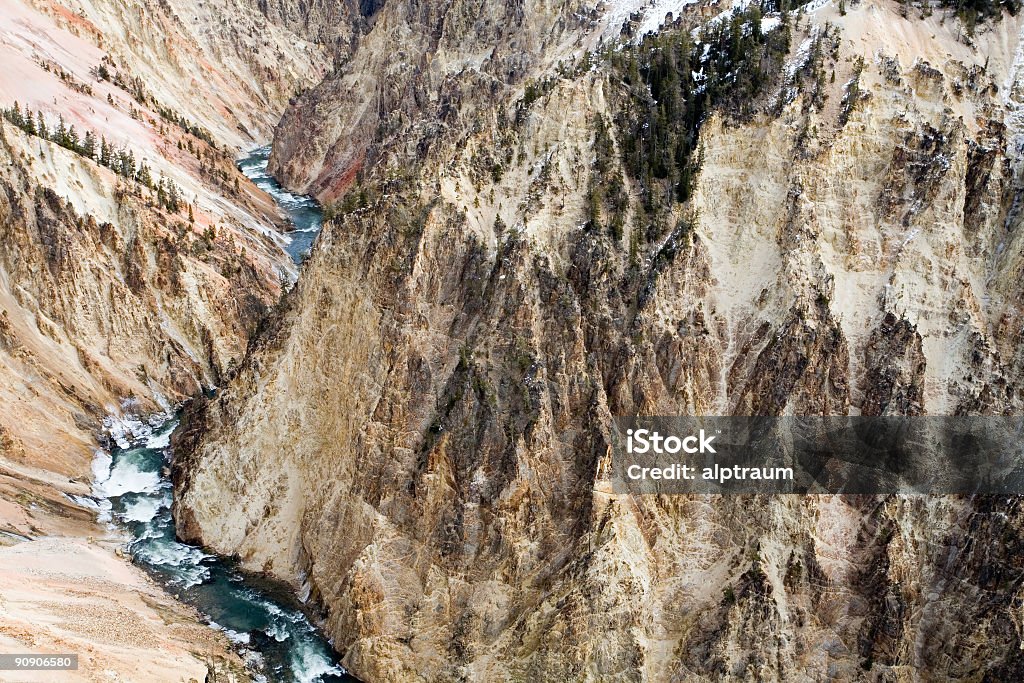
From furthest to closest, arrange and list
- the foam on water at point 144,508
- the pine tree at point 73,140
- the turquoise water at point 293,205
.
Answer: the turquoise water at point 293,205, the pine tree at point 73,140, the foam on water at point 144,508

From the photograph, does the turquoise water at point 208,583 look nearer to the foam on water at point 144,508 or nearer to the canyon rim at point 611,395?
the foam on water at point 144,508

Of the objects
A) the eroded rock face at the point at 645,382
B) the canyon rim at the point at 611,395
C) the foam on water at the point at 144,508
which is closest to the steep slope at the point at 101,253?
the foam on water at the point at 144,508

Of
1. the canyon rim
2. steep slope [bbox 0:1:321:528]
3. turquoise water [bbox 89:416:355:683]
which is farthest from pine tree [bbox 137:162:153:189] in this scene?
the canyon rim

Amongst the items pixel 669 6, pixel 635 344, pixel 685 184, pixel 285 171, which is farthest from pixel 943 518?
pixel 285 171

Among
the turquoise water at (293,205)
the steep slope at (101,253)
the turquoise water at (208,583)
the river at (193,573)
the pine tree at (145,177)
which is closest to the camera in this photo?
the turquoise water at (208,583)

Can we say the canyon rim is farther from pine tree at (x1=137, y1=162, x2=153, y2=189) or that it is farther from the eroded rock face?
pine tree at (x1=137, y1=162, x2=153, y2=189)

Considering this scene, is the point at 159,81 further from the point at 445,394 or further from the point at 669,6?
the point at 445,394

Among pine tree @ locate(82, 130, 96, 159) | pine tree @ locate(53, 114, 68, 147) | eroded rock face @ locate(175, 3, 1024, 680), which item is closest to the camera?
eroded rock face @ locate(175, 3, 1024, 680)
